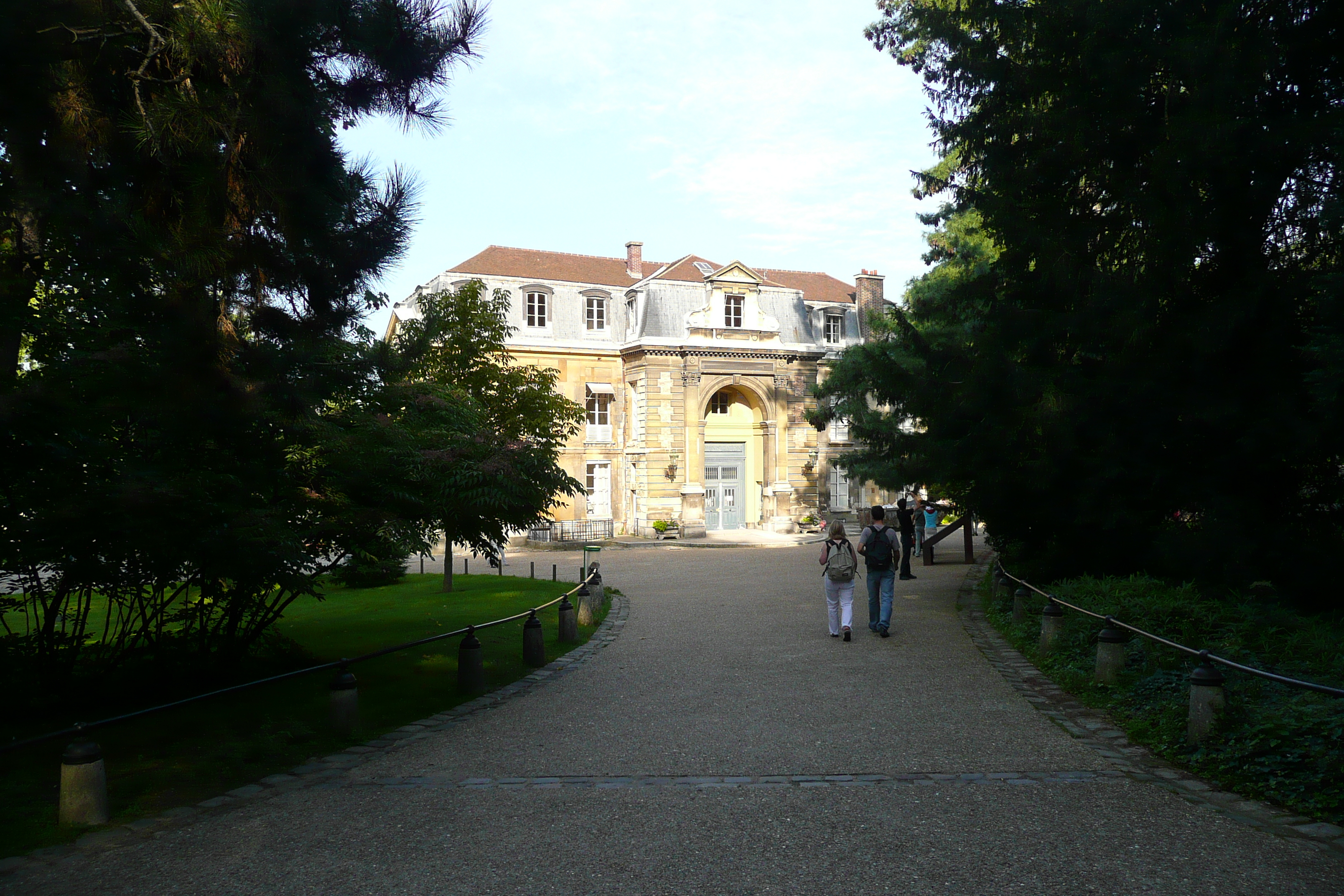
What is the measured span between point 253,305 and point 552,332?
30.1 meters

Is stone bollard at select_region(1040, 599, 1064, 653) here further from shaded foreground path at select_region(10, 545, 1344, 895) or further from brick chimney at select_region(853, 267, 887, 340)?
brick chimney at select_region(853, 267, 887, 340)

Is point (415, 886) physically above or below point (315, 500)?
below

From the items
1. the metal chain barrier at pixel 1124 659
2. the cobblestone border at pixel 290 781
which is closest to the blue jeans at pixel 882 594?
the metal chain barrier at pixel 1124 659

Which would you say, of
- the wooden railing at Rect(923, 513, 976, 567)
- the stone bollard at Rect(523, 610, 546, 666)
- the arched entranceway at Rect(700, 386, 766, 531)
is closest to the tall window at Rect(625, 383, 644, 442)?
the arched entranceway at Rect(700, 386, 766, 531)

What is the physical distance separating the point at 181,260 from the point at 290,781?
3.36m

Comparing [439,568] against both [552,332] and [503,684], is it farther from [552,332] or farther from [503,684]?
[503,684]

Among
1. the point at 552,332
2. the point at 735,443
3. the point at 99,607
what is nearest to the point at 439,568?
the point at 99,607

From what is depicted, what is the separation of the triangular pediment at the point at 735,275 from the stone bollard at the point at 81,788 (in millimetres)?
32748

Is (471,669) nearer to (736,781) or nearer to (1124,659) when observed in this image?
(736,781)

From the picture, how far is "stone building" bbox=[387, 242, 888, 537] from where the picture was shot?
36281mm

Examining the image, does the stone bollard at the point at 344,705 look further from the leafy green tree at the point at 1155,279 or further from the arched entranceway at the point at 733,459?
the arched entranceway at the point at 733,459

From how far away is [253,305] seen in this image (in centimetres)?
688

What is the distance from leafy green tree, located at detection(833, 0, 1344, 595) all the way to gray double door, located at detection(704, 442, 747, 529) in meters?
26.9

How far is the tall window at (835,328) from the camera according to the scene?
4050cm
